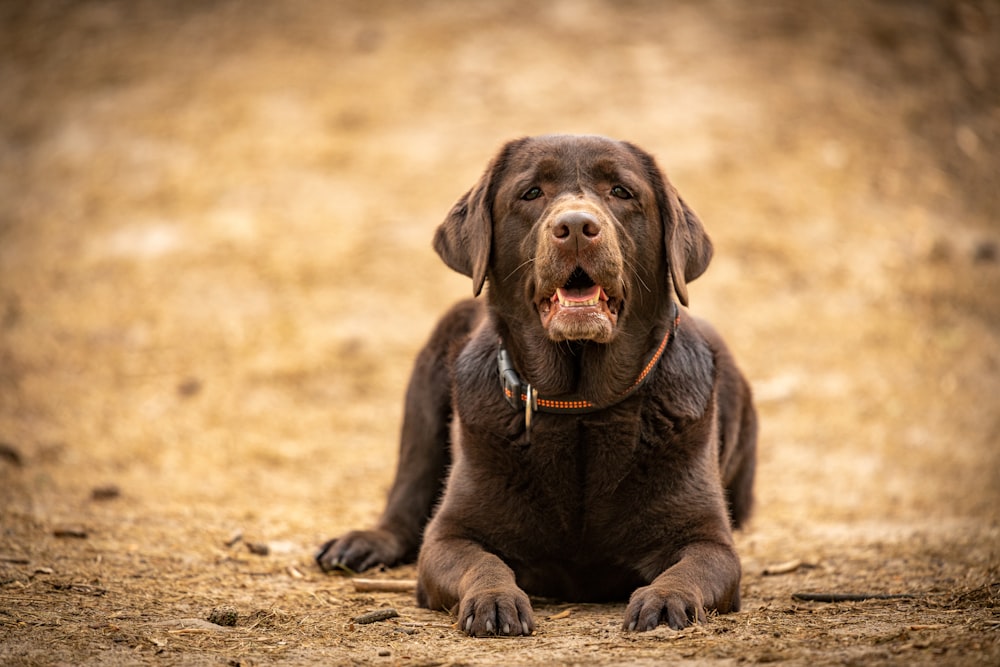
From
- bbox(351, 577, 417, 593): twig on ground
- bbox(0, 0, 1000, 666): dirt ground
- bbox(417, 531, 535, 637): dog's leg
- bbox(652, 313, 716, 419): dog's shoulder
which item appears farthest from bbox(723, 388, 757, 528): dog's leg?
bbox(417, 531, 535, 637): dog's leg

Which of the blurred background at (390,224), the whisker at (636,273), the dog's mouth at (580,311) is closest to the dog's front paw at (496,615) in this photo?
the dog's mouth at (580,311)

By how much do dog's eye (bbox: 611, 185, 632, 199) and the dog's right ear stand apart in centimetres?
51

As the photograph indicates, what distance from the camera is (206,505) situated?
6.55 meters

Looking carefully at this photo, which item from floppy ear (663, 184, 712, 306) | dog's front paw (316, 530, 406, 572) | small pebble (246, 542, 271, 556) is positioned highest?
floppy ear (663, 184, 712, 306)

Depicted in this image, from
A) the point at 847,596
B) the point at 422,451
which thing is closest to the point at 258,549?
the point at 422,451

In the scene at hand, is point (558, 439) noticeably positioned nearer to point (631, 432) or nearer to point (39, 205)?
point (631, 432)

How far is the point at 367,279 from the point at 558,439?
6.73 metres

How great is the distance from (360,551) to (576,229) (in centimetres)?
202

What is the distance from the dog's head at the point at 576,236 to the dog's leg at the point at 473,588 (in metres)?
0.86

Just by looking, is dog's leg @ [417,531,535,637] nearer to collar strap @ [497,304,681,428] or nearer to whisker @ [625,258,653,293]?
collar strap @ [497,304,681,428]

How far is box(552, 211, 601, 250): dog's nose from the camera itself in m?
3.96

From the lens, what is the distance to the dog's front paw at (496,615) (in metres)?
3.58

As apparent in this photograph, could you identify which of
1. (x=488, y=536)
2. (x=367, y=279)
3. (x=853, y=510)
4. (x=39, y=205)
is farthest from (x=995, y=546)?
(x=39, y=205)

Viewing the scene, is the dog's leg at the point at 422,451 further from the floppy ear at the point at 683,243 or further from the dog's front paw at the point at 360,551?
the floppy ear at the point at 683,243
